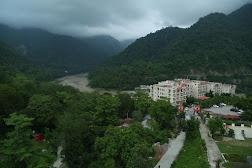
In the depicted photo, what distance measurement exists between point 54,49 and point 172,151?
448ft

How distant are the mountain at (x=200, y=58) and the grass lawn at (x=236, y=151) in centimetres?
4478

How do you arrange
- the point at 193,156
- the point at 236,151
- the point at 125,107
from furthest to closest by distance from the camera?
the point at 125,107 < the point at 236,151 < the point at 193,156

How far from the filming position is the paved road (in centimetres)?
1379

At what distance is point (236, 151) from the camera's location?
14.6m

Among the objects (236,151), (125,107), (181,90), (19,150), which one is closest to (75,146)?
(19,150)

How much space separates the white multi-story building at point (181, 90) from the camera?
105ft

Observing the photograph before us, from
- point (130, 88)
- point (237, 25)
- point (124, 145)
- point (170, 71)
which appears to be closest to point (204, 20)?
point (237, 25)

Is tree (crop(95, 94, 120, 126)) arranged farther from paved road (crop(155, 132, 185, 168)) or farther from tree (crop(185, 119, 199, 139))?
tree (crop(185, 119, 199, 139))

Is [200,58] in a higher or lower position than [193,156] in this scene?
higher

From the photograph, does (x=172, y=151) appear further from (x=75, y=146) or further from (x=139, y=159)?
(x=75, y=146)

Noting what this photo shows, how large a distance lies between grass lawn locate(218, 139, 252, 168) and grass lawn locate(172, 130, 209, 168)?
1653 mm

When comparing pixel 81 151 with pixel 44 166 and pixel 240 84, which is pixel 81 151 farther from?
pixel 240 84

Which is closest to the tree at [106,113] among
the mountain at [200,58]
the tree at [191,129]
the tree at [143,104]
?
the tree at [143,104]

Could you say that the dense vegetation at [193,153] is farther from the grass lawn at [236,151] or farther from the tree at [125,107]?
the tree at [125,107]
